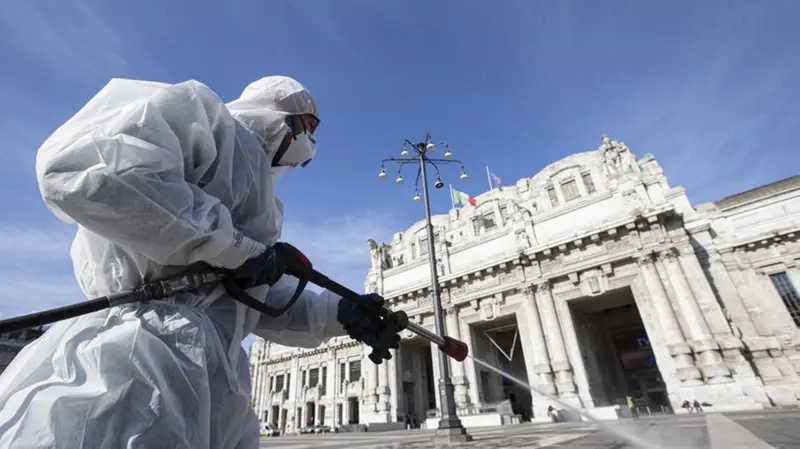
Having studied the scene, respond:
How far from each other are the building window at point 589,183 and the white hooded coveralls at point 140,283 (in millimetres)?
26599

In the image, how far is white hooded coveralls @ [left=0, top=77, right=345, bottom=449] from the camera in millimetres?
934

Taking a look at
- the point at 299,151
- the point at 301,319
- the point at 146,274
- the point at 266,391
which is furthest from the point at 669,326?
the point at 266,391

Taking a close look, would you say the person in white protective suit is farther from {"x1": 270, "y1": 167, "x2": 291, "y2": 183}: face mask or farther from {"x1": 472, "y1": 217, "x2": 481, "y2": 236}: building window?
{"x1": 472, "y1": 217, "x2": 481, "y2": 236}: building window

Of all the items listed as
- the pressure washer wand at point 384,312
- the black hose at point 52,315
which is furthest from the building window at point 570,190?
the black hose at point 52,315

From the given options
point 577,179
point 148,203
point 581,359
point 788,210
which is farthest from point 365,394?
point 148,203

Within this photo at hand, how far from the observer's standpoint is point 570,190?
25234 millimetres

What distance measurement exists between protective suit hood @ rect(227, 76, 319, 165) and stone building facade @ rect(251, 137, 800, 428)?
63.2 feet

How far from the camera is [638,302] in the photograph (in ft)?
59.2

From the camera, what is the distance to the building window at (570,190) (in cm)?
2480

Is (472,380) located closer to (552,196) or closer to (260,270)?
(552,196)

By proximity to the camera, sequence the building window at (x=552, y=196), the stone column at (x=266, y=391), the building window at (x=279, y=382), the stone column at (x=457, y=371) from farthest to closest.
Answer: the building window at (x=279, y=382) < the stone column at (x=266, y=391) < the building window at (x=552, y=196) < the stone column at (x=457, y=371)

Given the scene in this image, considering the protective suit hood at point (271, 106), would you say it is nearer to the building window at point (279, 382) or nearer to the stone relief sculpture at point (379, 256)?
the stone relief sculpture at point (379, 256)

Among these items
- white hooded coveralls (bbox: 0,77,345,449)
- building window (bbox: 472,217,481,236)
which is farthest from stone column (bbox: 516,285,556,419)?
white hooded coveralls (bbox: 0,77,345,449)

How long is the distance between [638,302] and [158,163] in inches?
857
